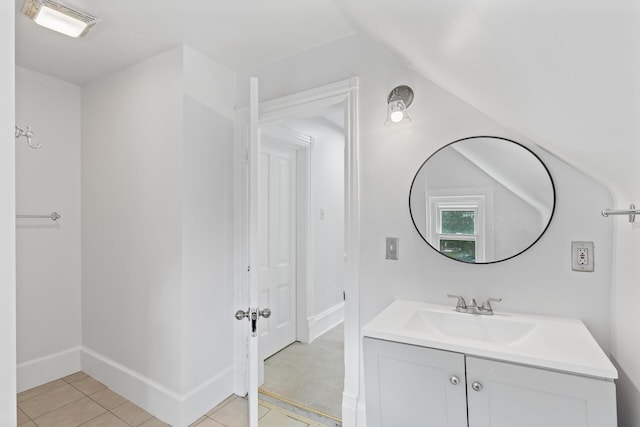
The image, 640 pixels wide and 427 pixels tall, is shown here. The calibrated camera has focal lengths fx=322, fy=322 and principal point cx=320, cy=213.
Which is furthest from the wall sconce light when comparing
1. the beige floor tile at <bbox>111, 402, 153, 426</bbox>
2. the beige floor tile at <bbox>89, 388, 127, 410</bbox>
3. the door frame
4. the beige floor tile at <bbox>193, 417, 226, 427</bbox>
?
the beige floor tile at <bbox>89, 388, 127, 410</bbox>

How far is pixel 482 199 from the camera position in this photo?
1.61 m

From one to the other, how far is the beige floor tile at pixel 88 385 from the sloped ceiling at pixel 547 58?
10.0 feet

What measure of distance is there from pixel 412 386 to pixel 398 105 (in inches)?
52.3

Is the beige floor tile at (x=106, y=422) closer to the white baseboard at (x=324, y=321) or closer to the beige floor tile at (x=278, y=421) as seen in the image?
the beige floor tile at (x=278, y=421)

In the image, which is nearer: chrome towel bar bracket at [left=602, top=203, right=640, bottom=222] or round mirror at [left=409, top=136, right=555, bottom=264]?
chrome towel bar bracket at [left=602, top=203, right=640, bottom=222]

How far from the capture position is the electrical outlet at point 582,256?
140 cm

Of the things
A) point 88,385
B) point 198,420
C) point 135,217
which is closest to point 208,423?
point 198,420

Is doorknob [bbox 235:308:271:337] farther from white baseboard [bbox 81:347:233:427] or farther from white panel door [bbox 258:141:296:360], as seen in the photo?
white panel door [bbox 258:141:296:360]

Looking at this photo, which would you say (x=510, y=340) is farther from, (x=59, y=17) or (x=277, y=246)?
(x=59, y=17)

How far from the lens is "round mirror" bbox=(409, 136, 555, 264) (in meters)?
1.50

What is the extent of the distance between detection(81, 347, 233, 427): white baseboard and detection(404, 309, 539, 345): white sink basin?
61.5 inches

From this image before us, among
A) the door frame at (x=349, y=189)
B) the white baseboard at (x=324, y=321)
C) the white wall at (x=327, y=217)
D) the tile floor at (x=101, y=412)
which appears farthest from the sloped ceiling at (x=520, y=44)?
the white baseboard at (x=324, y=321)

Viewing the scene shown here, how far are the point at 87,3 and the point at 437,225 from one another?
7.10 feet

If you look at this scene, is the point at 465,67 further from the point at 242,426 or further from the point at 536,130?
the point at 242,426
